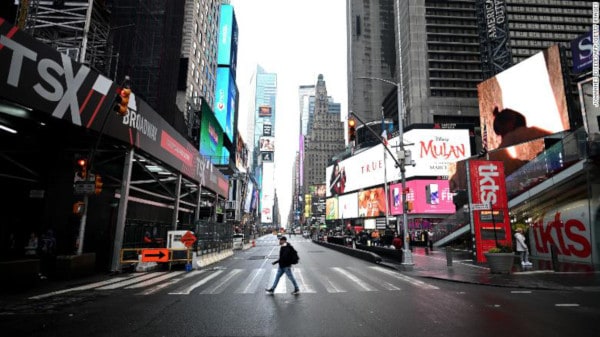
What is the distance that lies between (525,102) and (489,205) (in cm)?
3737

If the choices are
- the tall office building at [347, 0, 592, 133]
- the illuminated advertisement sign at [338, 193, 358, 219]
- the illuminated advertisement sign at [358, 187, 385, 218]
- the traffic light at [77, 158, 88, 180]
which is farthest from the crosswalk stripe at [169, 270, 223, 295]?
the tall office building at [347, 0, 592, 133]

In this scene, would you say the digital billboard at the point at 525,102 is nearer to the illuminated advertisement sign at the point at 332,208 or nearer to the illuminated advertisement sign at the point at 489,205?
the illuminated advertisement sign at the point at 489,205

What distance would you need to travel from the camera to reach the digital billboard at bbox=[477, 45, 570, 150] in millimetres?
44406

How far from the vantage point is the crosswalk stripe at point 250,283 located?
10672 millimetres

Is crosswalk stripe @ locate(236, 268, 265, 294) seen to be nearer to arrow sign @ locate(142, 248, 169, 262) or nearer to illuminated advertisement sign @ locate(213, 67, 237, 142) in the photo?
arrow sign @ locate(142, 248, 169, 262)

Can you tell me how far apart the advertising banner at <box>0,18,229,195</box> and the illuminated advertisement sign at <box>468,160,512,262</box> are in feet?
59.7

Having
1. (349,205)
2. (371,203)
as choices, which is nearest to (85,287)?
(371,203)

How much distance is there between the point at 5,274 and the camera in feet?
36.2

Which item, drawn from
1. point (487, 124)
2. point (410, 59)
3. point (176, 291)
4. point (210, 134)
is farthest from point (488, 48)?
point (176, 291)

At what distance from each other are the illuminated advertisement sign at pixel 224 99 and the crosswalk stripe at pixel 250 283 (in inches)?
2277

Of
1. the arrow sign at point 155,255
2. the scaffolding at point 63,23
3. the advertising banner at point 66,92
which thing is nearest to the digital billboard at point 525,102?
the advertising banner at point 66,92

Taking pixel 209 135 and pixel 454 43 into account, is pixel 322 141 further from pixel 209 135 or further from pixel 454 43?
pixel 209 135

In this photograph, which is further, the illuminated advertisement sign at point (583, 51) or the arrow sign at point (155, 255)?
the illuminated advertisement sign at point (583, 51)

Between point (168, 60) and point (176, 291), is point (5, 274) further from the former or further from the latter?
point (168, 60)
